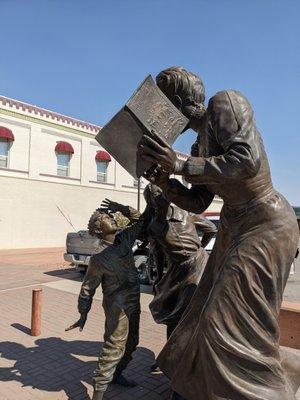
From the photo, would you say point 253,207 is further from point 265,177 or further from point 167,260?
point 167,260

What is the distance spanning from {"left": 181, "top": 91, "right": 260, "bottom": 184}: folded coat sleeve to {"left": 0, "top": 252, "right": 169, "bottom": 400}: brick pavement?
8.41 feet

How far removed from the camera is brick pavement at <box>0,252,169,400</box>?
12.0 feet

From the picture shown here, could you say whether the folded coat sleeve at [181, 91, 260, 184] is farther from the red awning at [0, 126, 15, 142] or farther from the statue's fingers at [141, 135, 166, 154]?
the red awning at [0, 126, 15, 142]

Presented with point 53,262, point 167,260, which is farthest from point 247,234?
point 53,262

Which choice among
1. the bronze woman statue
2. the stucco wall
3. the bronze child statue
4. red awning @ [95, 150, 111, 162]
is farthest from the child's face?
red awning @ [95, 150, 111, 162]

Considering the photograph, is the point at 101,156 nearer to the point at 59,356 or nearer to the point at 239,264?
the point at 59,356

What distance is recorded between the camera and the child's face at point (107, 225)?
144 inches

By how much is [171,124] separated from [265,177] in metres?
0.59

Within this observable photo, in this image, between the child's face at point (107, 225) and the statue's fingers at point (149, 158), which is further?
the child's face at point (107, 225)

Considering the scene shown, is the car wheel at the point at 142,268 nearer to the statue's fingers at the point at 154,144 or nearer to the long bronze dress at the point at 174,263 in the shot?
the long bronze dress at the point at 174,263

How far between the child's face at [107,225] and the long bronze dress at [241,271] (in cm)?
171

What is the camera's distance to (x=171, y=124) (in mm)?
2160

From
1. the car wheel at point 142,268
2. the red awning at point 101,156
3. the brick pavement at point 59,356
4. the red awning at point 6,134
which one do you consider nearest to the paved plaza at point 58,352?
the brick pavement at point 59,356

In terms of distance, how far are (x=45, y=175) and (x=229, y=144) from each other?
748 inches
